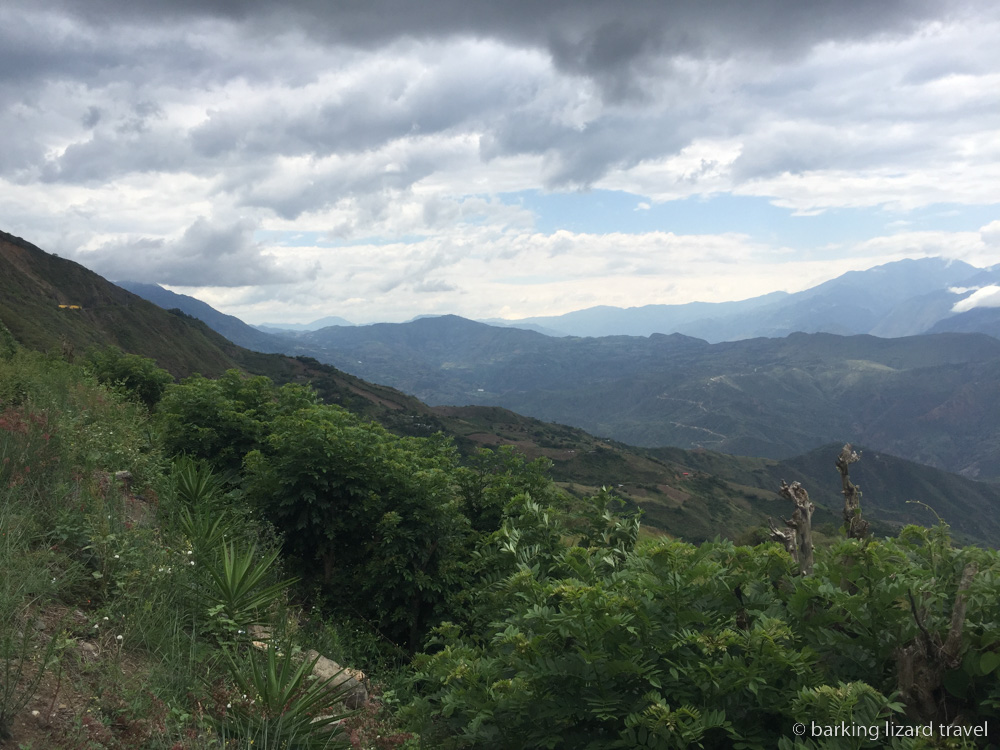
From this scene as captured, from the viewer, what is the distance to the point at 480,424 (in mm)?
154250

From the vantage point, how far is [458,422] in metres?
146

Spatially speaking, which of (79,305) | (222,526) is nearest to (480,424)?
(79,305)

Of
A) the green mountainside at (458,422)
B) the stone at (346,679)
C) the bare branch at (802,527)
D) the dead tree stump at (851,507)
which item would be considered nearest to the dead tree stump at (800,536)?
the bare branch at (802,527)

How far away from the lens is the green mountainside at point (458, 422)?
279ft

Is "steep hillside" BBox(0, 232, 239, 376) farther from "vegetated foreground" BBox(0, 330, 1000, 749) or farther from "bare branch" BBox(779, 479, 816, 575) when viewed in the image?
"bare branch" BBox(779, 479, 816, 575)

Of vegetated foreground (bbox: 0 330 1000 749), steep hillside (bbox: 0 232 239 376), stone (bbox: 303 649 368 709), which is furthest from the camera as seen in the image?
steep hillside (bbox: 0 232 239 376)

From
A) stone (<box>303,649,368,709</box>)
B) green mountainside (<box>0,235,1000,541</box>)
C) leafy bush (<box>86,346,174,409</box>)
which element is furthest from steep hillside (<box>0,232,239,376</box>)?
stone (<box>303,649,368,709</box>)

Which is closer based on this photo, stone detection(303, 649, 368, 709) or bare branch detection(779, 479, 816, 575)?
bare branch detection(779, 479, 816, 575)

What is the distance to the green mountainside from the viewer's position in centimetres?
8512

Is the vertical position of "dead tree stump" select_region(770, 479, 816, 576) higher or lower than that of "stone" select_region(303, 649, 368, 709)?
higher

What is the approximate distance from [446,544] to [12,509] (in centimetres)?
585

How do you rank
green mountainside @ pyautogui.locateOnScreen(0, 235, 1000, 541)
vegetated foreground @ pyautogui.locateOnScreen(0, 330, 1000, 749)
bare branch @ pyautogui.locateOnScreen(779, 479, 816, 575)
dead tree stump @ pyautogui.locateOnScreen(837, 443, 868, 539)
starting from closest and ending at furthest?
vegetated foreground @ pyautogui.locateOnScreen(0, 330, 1000, 749)
bare branch @ pyautogui.locateOnScreen(779, 479, 816, 575)
dead tree stump @ pyautogui.locateOnScreen(837, 443, 868, 539)
green mountainside @ pyautogui.locateOnScreen(0, 235, 1000, 541)

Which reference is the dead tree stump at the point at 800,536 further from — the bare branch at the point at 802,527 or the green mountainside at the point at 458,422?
the green mountainside at the point at 458,422

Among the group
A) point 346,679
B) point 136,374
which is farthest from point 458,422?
point 346,679
